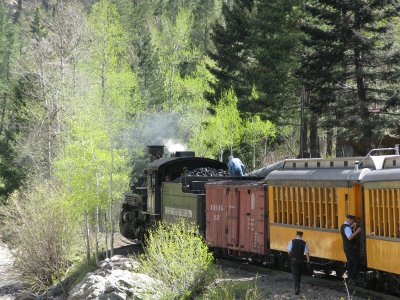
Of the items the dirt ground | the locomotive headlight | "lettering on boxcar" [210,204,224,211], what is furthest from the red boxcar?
the locomotive headlight

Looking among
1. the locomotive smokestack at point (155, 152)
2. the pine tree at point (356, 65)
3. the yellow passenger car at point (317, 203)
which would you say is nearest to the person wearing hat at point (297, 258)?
the yellow passenger car at point (317, 203)

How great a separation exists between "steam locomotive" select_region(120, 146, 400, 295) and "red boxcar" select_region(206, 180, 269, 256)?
26 mm

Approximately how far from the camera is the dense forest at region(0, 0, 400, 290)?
2144 cm

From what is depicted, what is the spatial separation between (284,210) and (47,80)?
24.2 m

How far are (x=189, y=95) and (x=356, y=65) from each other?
24740 millimetres

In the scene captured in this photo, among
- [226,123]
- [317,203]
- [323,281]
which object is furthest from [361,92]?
[226,123]

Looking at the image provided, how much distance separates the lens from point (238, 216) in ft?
48.2

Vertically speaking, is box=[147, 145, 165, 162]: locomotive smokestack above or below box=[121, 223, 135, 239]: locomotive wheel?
above

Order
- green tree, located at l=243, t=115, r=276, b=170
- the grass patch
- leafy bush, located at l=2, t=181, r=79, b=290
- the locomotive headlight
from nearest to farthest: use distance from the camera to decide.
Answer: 1. the grass patch
2. leafy bush, located at l=2, t=181, r=79, b=290
3. the locomotive headlight
4. green tree, located at l=243, t=115, r=276, b=170

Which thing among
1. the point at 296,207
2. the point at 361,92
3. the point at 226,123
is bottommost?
the point at 296,207

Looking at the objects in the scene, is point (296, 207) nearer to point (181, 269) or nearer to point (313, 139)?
point (181, 269)

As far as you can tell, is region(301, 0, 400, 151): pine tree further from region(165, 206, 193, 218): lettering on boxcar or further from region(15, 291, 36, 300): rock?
region(15, 291, 36, 300): rock

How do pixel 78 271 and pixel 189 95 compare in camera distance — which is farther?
pixel 189 95

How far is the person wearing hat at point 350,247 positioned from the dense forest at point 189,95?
9909 millimetres
